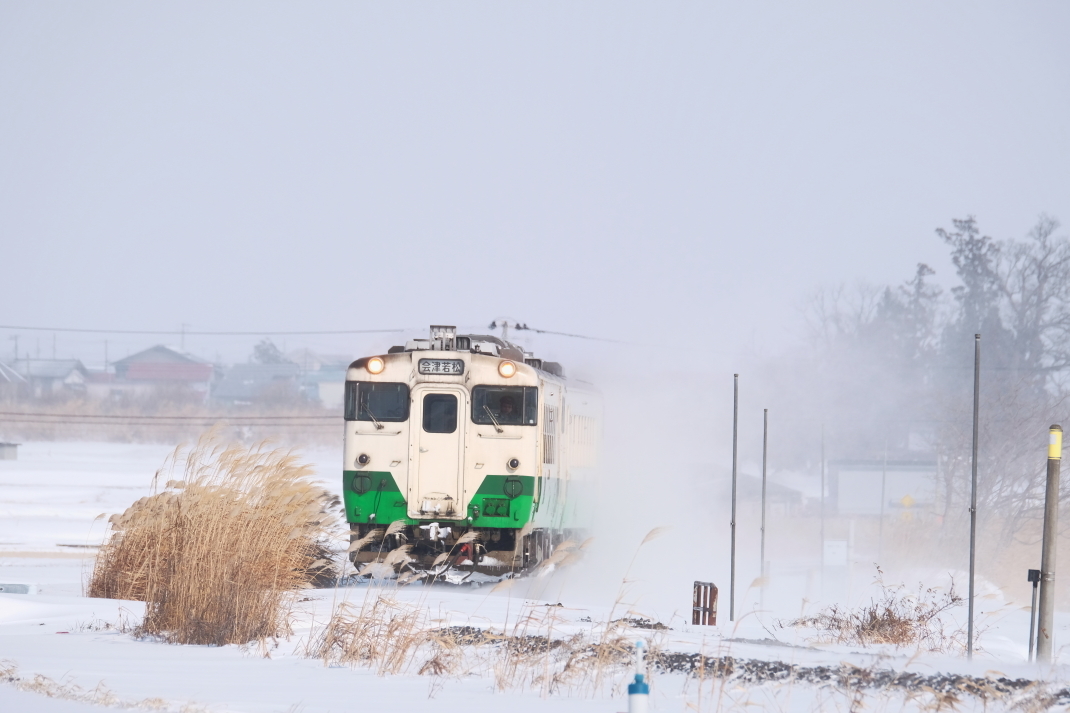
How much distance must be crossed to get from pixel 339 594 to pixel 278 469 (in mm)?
2165

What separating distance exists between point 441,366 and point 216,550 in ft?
25.2

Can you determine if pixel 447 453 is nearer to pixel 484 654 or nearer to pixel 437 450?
pixel 437 450

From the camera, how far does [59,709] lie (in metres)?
6.41

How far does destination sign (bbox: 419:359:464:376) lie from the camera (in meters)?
17.1

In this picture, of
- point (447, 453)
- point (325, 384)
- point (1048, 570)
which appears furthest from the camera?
point (325, 384)

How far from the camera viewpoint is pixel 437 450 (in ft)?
55.5

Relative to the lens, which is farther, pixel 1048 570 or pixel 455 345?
pixel 455 345

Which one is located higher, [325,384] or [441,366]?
[325,384]

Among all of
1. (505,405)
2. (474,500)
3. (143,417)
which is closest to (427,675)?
(474,500)

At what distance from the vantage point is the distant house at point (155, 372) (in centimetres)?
10925

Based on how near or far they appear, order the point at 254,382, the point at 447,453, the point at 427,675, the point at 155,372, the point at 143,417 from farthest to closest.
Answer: the point at 155,372
the point at 254,382
the point at 143,417
the point at 447,453
the point at 427,675

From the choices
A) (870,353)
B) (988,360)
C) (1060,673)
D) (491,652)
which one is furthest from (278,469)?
(870,353)

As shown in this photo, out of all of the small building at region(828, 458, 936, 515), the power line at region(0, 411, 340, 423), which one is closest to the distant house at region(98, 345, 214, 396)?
the power line at region(0, 411, 340, 423)

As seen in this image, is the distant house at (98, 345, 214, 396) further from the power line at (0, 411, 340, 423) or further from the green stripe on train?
the green stripe on train
